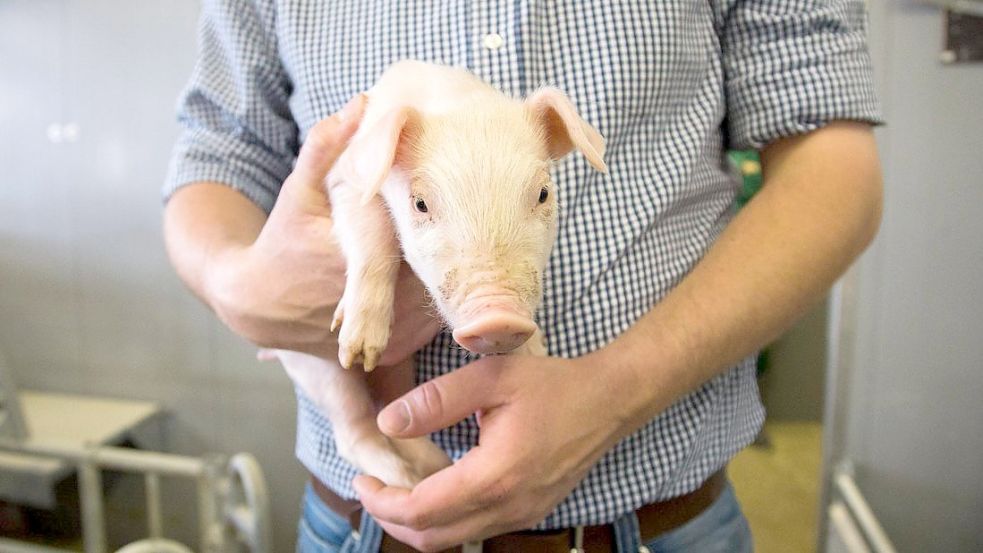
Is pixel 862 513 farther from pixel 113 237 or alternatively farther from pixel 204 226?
pixel 113 237

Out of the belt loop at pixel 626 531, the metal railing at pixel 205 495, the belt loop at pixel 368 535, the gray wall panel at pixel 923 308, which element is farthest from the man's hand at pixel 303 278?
the gray wall panel at pixel 923 308

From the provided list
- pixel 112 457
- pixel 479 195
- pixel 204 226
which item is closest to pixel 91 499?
pixel 112 457

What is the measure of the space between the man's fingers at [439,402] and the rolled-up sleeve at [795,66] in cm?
51

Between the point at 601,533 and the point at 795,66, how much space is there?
631 millimetres

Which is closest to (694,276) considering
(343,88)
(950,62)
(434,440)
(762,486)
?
(434,440)

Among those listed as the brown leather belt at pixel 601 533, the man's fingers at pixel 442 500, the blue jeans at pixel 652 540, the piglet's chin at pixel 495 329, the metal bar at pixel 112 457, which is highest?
the piglet's chin at pixel 495 329

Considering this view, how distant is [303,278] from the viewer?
2.61ft

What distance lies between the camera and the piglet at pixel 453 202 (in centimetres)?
62

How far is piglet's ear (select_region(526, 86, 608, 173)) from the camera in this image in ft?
2.19

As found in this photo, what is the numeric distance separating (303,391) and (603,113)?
0.55 m

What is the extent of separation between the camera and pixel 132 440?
104 inches

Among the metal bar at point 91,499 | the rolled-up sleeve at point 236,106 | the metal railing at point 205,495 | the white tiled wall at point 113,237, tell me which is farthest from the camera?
the white tiled wall at point 113,237

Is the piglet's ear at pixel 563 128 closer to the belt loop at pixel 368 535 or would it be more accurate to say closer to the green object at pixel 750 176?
the belt loop at pixel 368 535

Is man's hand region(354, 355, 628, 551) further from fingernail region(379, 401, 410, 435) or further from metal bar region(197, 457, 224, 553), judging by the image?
metal bar region(197, 457, 224, 553)
